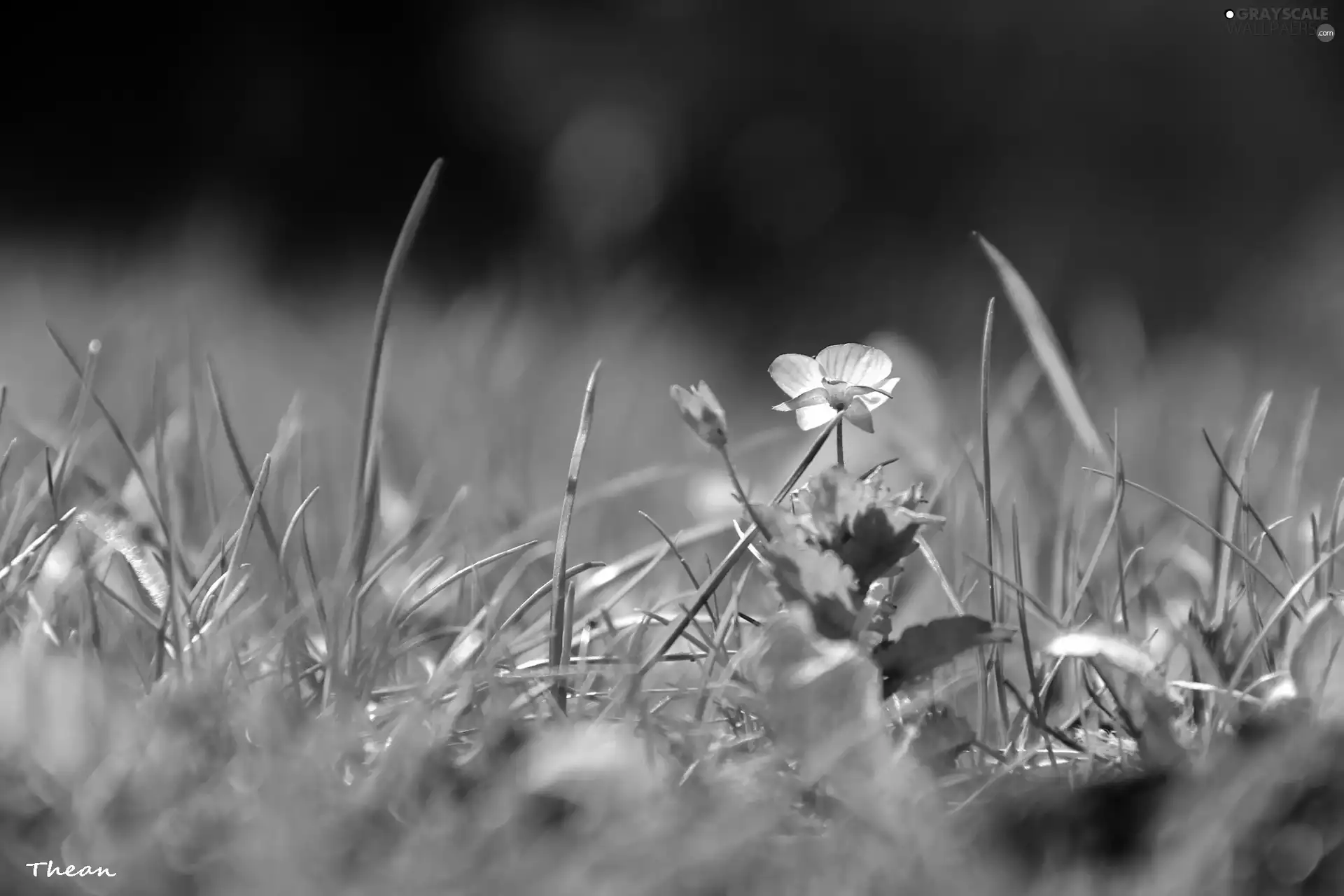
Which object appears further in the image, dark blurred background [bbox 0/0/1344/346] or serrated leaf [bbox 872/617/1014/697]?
dark blurred background [bbox 0/0/1344/346]

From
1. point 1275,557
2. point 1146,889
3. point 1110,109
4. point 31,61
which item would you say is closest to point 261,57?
point 31,61

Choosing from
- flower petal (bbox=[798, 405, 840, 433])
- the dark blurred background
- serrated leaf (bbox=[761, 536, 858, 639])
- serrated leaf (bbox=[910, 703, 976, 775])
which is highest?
the dark blurred background

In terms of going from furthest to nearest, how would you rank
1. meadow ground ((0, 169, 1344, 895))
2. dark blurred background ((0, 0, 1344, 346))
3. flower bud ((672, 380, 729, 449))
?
dark blurred background ((0, 0, 1344, 346)) < flower bud ((672, 380, 729, 449)) < meadow ground ((0, 169, 1344, 895))

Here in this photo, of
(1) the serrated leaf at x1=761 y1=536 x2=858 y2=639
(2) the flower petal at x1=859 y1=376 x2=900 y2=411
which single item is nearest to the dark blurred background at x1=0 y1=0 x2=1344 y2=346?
(2) the flower petal at x1=859 y1=376 x2=900 y2=411

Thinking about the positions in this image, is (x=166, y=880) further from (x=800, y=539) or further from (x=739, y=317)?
(x=739, y=317)

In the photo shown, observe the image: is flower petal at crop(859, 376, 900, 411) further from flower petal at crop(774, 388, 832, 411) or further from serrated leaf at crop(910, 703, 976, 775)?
serrated leaf at crop(910, 703, 976, 775)

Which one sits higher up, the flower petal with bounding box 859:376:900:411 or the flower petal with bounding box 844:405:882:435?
the flower petal with bounding box 859:376:900:411

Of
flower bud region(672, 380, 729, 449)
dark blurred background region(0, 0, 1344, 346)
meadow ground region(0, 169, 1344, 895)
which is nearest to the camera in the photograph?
meadow ground region(0, 169, 1344, 895)

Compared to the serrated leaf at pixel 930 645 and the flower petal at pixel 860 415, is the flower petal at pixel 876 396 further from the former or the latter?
the serrated leaf at pixel 930 645

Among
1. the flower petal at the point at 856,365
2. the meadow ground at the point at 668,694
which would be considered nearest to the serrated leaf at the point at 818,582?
the meadow ground at the point at 668,694
